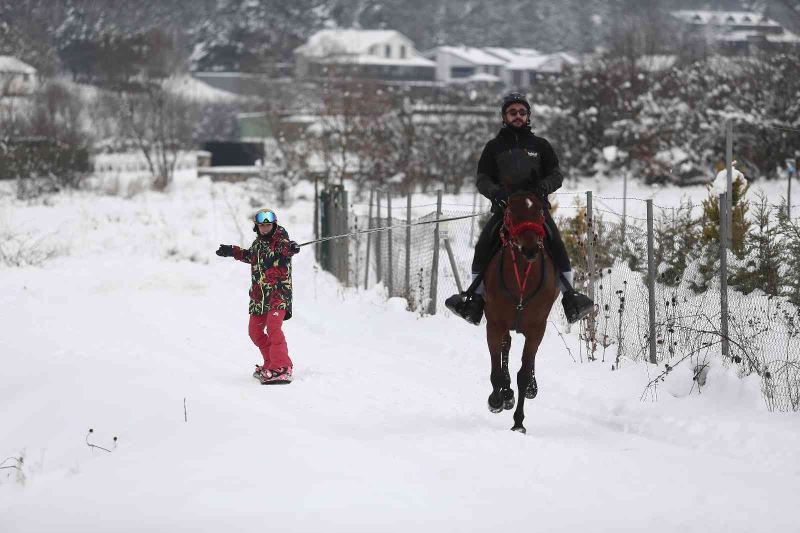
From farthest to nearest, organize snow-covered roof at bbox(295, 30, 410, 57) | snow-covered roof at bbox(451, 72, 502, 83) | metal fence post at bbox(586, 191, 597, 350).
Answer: snow-covered roof at bbox(451, 72, 502, 83) → snow-covered roof at bbox(295, 30, 410, 57) → metal fence post at bbox(586, 191, 597, 350)

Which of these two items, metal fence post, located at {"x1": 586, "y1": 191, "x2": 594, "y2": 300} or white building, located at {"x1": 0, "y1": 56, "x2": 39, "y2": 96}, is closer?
metal fence post, located at {"x1": 586, "y1": 191, "x2": 594, "y2": 300}

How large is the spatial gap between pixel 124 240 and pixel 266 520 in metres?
21.9

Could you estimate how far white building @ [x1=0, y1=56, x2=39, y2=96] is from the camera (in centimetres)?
4712

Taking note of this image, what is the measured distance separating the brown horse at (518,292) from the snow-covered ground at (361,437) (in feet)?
1.18

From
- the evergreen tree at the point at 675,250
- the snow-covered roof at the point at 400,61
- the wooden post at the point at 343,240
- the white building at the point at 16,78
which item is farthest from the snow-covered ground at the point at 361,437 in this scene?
the snow-covered roof at the point at 400,61

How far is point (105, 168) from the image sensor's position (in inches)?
2044

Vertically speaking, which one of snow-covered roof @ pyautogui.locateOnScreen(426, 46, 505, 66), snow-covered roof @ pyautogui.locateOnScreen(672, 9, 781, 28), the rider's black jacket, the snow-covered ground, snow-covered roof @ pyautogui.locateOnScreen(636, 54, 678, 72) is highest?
snow-covered roof @ pyautogui.locateOnScreen(672, 9, 781, 28)

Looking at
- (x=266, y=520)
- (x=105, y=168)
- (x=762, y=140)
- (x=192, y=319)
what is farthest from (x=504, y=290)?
(x=105, y=168)

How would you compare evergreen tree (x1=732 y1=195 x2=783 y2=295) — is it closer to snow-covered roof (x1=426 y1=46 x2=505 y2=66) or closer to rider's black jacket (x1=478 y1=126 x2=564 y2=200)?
rider's black jacket (x1=478 y1=126 x2=564 y2=200)

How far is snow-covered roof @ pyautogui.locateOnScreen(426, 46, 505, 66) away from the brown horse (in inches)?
4506

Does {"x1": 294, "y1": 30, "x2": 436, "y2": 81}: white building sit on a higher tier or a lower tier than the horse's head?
higher

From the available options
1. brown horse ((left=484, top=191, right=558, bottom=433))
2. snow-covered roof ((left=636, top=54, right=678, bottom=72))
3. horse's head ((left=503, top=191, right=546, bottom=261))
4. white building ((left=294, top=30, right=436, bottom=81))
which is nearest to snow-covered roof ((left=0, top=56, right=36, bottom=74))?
snow-covered roof ((left=636, top=54, right=678, bottom=72))

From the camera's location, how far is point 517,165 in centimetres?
809

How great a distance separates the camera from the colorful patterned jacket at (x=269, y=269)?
1073 cm
